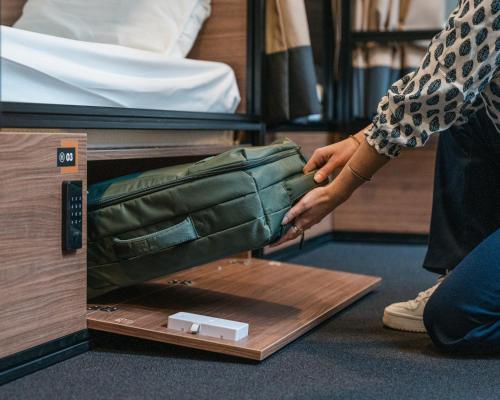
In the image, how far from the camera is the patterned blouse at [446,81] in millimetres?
1013

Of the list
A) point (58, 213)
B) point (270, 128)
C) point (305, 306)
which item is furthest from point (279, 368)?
point (270, 128)

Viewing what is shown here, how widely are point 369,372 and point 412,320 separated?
9.6 inches

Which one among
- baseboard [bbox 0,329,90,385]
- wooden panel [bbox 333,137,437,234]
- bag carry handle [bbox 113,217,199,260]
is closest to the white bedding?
bag carry handle [bbox 113,217,199,260]

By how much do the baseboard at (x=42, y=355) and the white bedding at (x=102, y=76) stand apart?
366 millimetres

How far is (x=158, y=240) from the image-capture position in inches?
45.8

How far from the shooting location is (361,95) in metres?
2.22

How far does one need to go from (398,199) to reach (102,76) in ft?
3.96

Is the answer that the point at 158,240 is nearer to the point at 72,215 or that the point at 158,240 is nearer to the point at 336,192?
the point at 72,215

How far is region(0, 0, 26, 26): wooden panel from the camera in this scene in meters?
1.64

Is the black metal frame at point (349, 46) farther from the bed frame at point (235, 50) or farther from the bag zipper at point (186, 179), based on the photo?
the bag zipper at point (186, 179)

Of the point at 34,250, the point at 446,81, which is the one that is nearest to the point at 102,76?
the point at 34,250

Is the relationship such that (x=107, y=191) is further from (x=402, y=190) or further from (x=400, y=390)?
(x=402, y=190)

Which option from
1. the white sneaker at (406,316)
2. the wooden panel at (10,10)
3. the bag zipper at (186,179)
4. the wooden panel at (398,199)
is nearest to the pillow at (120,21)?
the wooden panel at (10,10)

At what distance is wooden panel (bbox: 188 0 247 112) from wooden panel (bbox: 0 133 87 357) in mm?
712
